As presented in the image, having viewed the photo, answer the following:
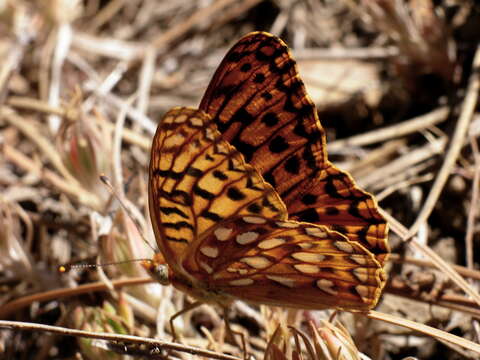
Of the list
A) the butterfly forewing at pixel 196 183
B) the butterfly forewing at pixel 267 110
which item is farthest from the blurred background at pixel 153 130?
the butterfly forewing at pixel 267 110

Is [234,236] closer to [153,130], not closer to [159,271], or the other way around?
[159,271]

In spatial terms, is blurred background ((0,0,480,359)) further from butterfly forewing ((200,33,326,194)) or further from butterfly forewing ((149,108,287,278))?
butterfly forewing ((200,33,326,194))

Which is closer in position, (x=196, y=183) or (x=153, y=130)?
(x=196, y=183)

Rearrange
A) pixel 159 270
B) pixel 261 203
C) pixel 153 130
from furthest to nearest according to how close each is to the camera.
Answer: pixel 153 130
pixel 159 270
pixel 261 203

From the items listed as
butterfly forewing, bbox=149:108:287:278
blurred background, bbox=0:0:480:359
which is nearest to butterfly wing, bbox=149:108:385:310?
butterfly forewing, bbox=149:108:287:278

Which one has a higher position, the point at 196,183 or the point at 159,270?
the point at 196,183

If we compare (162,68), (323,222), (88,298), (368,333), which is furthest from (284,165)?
(162,68)

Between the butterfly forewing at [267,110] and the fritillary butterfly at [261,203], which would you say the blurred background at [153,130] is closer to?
the fritillary butterfly at [261,203]

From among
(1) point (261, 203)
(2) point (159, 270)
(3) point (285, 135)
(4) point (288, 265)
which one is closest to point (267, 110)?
(3) point (285, 135)
